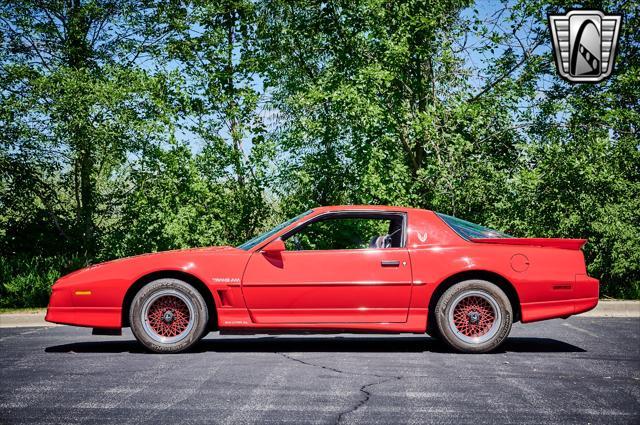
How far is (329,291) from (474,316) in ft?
4.78

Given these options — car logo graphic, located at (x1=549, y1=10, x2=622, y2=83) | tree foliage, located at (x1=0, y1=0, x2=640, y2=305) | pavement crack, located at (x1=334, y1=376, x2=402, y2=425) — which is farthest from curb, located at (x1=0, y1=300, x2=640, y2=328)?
car logo graphic, located at (x1=549, y1=10, x2=622, y2=83)

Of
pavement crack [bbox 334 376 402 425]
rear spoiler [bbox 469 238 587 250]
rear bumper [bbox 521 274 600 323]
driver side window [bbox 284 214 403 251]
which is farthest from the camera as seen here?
driver side window [bbox 284 214 403 251]

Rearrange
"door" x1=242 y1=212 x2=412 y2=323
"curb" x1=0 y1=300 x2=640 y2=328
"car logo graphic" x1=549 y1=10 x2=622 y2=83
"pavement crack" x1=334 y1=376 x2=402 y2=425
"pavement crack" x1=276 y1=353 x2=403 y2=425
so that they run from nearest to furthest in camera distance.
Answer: "pavement crack" x1=334 y1=376 x2=402 y2=425
"pavement crack" x1=276 y1=353 x2=403 y2=425
"door" x1=242 y1=212 x2=412 y2=323
"curb" x1=0 y1=300 x2=640 y2=328
"car logo graphic" x1=549 y1=10 x2=622 y2=83

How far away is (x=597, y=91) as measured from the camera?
17094 millimetres

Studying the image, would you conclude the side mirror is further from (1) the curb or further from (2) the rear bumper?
(1) the curb

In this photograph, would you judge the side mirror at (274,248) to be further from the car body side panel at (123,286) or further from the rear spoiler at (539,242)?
the rear spoiler at (539,242)

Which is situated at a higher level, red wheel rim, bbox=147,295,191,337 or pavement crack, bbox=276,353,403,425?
red wheel rim, bbox=147,295,191,337

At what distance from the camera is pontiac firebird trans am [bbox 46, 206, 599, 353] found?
22.8 feet

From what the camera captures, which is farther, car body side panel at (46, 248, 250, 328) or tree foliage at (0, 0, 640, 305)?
tree foliage at (0, 0, 640, 305)

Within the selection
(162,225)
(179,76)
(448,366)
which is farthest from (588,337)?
(179,76)

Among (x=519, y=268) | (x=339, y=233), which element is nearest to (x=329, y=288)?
(x=519, y=268)

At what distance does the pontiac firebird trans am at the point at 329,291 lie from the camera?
695 cm

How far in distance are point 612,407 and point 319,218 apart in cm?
348

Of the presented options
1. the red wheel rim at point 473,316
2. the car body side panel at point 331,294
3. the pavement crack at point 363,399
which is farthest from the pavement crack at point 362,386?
the red wheel rim at point 473,316
